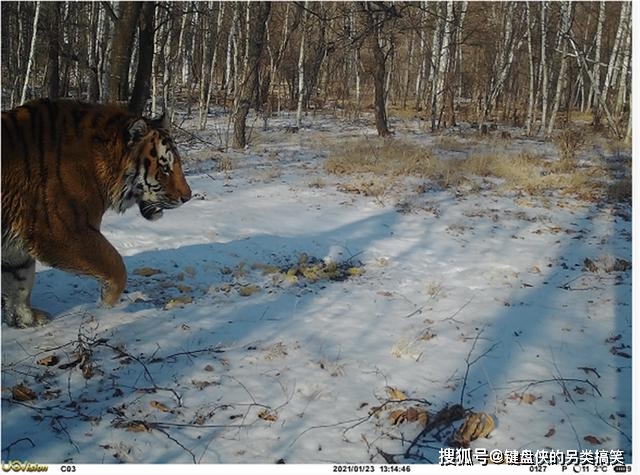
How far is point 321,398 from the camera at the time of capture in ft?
10.9

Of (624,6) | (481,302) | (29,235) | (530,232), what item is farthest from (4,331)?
(624,6)

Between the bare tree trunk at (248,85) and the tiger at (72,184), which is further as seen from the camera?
the bare tree trunk at (248,85)

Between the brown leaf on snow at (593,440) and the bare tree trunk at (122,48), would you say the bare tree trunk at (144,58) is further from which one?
the brown leaf on snow at (593,440)

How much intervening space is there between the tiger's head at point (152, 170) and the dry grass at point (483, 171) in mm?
5406

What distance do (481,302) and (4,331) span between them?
3.89 m

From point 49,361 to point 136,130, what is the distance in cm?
165

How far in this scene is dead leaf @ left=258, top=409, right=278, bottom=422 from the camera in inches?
122

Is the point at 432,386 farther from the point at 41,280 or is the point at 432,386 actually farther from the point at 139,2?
A: the point at 139,2

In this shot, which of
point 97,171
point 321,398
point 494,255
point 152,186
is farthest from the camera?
point 494,255

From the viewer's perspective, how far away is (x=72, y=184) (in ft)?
12.0

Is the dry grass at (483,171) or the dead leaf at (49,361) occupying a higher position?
the dry grass at (483,171)

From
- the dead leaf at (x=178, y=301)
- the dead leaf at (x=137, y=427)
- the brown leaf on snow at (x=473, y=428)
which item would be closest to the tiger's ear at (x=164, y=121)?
the dead leaf at (x=178, y=301)

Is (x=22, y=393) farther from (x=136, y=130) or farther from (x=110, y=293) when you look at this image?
(x=136, y=130)

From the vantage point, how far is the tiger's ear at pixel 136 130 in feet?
12.5
